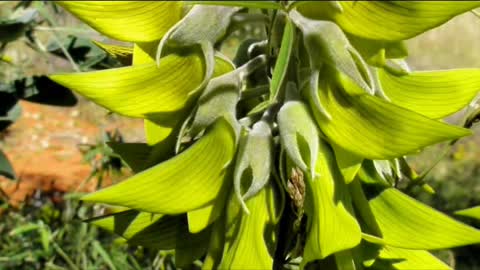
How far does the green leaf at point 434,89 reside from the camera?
81 centimetres

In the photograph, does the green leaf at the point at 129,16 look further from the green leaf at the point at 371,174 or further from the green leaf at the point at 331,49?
the green leaf at the point at 371,174

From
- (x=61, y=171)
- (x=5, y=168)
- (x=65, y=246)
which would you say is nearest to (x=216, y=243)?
(x=5, y=168)

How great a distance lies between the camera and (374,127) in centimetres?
76

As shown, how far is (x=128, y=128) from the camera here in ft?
23.6

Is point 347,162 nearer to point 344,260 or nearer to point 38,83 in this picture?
point 344,260

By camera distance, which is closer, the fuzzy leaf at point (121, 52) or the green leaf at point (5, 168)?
the fuzzy leaf at point (121, 52)

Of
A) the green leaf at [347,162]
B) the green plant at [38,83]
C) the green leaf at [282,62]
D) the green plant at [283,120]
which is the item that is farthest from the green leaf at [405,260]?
the green plant at [38,83]

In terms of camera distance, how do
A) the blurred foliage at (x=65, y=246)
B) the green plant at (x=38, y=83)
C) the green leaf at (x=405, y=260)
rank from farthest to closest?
the blurred foliage at (x=65, y=246)
the green plant at (x=38, y=83)
the green leaf at (x=405, y=260)

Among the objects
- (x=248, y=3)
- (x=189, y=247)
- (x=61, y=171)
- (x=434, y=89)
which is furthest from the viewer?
(x=61, y=171)

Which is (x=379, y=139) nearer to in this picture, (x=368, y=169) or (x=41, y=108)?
(x=368, y=169)

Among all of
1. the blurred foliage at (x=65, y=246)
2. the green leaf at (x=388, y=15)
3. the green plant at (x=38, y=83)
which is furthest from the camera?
the blurred foliage at (x=65, y=246)

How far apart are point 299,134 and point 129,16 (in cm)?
18

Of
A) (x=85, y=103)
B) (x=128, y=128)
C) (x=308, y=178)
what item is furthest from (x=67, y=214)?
(x=85, y=103)

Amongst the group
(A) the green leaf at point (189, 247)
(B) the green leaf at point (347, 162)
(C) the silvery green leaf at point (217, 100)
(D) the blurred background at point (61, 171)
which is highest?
(C) the silvery green leaf at point (217, 100)
